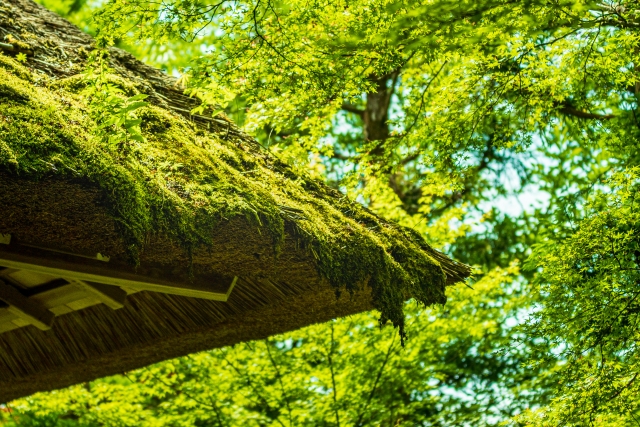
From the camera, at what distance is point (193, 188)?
9.61ft

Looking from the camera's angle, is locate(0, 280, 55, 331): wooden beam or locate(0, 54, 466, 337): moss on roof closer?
locate(0, 54, 466, 337): moss on roof

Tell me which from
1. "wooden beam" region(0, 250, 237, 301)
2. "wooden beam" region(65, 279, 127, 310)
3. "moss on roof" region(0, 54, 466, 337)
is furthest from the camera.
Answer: "wooden beam" region(65, 279, 127, 310)

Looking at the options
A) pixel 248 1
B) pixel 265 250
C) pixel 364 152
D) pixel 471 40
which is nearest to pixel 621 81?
pixel 471 40

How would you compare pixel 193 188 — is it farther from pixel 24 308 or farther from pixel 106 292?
pixel 24 308

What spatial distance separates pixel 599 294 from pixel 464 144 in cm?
144

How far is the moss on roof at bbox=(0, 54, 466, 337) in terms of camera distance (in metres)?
2.47

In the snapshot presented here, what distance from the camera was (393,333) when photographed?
699 cm

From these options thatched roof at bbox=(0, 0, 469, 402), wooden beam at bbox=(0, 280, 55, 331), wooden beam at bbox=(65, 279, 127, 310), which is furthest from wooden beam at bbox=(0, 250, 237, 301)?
wooden beam at bbox=(0, 280, 55, 331)

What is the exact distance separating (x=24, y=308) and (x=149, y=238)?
129 centimetres

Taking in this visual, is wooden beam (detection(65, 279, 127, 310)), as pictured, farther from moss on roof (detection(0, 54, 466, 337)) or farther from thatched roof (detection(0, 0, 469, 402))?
moss on roof (detection(0, 54, 466, 337))

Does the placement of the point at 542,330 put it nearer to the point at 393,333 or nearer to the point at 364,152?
the point at 364,152

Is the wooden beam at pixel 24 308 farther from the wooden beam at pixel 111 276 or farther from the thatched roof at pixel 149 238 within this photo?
the wooden beam at pixel 111 276

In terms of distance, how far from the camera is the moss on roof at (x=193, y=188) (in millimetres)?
2475

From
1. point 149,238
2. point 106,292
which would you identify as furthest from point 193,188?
point 106,292
